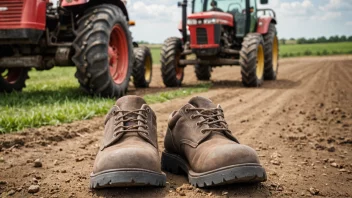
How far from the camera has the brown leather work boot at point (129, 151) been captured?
2141mm

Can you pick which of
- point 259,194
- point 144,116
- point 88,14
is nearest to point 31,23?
point 88,14

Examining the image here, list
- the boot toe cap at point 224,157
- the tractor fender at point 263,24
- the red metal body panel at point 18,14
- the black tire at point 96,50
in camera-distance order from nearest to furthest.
A: the boot toe cap at point 224,157 < the red metal body panel at point 18,14 < the black tire at point 96,50 < the tractor fender at point 263,24

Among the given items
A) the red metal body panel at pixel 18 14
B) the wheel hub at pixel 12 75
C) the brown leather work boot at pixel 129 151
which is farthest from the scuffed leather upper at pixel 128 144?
the wheel hub at pixel 12 75

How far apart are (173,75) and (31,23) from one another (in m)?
4.29

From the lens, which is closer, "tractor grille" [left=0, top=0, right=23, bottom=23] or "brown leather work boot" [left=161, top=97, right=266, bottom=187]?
"brown leather work boot" [left=161, top=97, right=266, bottom=187]

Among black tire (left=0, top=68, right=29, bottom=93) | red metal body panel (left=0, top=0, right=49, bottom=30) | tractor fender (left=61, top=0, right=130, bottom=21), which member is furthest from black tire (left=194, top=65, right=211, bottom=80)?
red metal body panel (left=0, top=0, right=49, bottom=30)

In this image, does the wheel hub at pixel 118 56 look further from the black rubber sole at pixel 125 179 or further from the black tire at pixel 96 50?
the black rubber sole at pixel 125 179

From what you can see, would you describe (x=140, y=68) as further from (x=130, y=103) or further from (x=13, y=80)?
(x=130, y=103)

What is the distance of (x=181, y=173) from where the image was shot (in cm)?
270

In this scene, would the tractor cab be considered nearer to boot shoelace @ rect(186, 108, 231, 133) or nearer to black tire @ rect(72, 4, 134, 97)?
black tire @ rect(72, 4, 134, 97)

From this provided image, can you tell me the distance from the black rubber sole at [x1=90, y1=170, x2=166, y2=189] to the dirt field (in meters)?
0.06

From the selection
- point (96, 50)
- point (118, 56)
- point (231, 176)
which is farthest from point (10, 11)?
point (231, 176)

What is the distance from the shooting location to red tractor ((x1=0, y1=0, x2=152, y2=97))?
5.82 m

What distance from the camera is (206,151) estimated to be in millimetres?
2369
